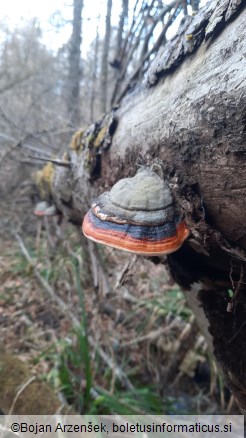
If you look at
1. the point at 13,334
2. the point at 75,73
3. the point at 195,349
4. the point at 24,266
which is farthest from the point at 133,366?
the point at 75,73

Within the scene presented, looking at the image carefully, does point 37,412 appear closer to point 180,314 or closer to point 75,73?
point 180,314

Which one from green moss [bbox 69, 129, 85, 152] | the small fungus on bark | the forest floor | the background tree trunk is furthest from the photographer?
the background tree trunk

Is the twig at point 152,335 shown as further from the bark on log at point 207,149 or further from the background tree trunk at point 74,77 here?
the background tree trunk at point 74,77

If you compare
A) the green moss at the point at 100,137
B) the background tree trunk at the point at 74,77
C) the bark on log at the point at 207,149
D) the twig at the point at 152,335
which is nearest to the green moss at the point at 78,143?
the green moss at the point at 100,137

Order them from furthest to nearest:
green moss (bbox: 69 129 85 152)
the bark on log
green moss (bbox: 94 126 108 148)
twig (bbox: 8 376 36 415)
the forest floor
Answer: the forest floor < green moss (bbox: 69 129 85 152) < twig (bbox: 8 376 36 415) < green moss (bbox: 94 126 108 148) < the bark on log

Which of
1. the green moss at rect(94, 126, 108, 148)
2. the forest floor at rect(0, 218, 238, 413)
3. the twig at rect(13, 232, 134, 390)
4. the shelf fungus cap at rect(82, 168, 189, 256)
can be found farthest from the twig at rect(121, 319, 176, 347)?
the shelf fungus cap at rect(82, 168, 189, 256)

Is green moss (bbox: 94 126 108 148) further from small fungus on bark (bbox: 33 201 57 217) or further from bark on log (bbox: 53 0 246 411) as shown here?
small fungus on bark (bbox: 33 201 57 217)
